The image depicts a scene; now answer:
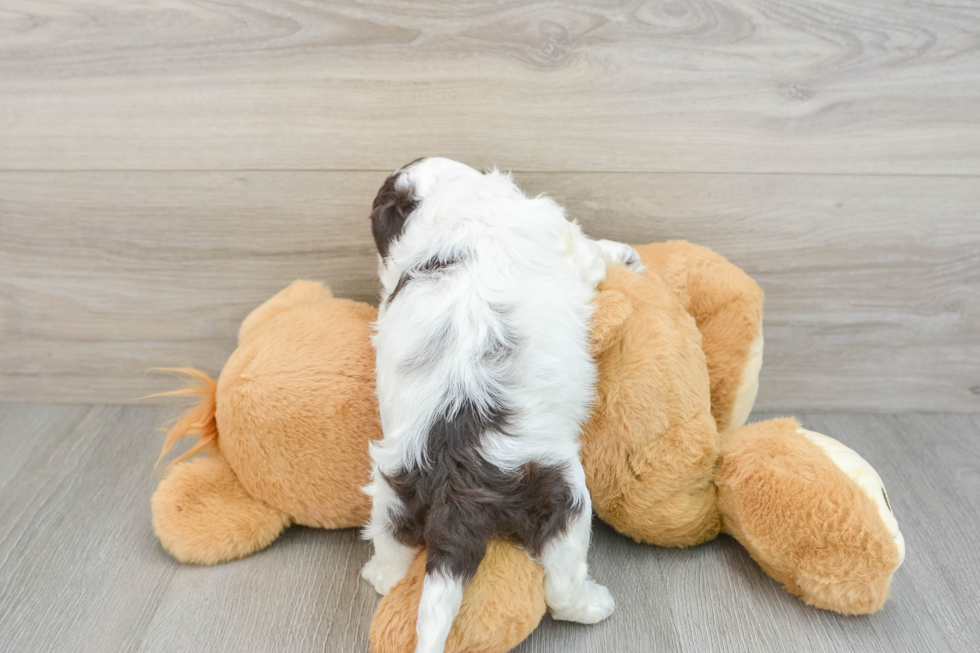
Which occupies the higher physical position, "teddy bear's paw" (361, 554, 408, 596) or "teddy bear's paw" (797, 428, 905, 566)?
"teddy bear's paw" (797, 428, 905, 566)

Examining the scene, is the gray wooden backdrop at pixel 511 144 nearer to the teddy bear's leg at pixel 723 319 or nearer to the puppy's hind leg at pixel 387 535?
the teddy bear's leg at pixel 723 319

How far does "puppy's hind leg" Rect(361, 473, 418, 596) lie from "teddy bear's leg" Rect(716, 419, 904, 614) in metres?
0.48

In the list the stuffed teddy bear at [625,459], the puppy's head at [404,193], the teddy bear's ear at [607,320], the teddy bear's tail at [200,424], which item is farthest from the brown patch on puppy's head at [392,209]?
the teddy bear's tail at [200,424]

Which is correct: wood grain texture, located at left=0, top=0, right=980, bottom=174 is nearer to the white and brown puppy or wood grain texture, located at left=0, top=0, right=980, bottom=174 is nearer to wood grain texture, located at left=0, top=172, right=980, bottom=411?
wood grain texture, located at left=0, top=172, right=980, bottom=411

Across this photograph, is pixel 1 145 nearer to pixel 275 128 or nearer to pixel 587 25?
pixel 275 128

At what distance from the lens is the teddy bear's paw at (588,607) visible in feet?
3.03

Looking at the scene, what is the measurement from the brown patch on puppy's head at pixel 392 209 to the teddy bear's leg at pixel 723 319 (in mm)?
410

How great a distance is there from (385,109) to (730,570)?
3.10ft

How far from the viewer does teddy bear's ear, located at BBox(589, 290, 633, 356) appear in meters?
0.92

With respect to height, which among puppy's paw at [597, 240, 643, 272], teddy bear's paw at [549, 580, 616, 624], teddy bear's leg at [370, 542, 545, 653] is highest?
puppy's paw at [597, 240, 643, 272]

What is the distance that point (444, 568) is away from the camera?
79cm

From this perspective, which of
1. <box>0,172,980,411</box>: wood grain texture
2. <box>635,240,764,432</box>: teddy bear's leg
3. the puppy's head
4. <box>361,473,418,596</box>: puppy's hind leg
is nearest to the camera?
<box>361,473,418,596</box>: puppy's hind leg

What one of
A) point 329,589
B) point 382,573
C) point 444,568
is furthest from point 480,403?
point 329,589

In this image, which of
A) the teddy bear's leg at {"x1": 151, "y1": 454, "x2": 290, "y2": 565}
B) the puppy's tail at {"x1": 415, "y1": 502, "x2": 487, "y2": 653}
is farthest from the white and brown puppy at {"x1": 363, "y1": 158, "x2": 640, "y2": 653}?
the teddy bear's leg at {"x1": 151, "y1": 454, "x2": 290, "y2": 565}
